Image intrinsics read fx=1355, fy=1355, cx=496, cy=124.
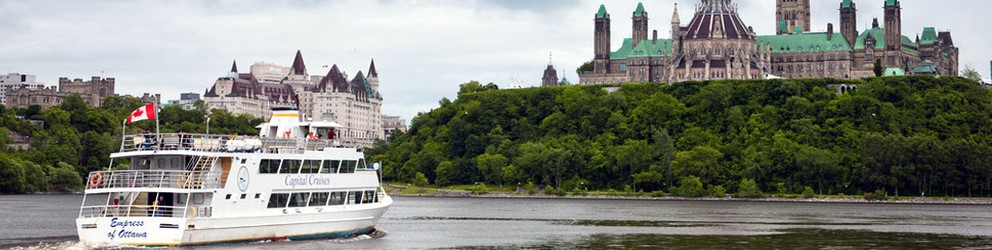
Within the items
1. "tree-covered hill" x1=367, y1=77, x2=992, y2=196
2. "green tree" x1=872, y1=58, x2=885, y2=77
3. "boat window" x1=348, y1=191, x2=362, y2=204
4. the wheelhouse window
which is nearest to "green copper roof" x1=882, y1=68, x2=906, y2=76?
"green tree" x1=872, y1=58, x2=885, y2=77

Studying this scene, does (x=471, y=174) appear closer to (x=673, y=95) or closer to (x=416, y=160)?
(x=416, y=160)

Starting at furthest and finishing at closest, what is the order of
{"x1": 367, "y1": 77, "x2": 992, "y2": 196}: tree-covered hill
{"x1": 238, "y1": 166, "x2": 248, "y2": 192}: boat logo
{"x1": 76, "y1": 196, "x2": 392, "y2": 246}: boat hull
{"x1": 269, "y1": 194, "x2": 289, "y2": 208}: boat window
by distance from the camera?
{"x1": 367, "y1": 77, "x2": 992, "y2": 196}: tree-covered hill < {"x1": 269, "y1": 194, "x2": 289, "y2": 208}: boat window < {"x1": 238, "y1": 166, "x2": 248, "y2": 192}: boat logo < {"x1": 76, "y1": 196, "x2": 392, "y2": 246}: boat hull

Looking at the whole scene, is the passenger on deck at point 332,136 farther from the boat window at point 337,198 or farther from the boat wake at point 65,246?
the boat wake at point 65,246

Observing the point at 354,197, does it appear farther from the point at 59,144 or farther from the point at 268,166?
the point at 59,144

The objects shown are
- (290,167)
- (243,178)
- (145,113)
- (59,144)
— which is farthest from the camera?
(59,144)

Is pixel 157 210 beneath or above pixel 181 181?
beneath

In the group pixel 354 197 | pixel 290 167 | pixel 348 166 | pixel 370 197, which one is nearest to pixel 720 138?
pixel 370 197

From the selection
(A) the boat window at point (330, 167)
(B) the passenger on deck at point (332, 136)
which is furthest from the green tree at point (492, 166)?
(A) the boat window at point (330, 167)

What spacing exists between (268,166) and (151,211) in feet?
17.9

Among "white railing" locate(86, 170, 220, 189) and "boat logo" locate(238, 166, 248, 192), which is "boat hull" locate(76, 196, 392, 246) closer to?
Answer: "boat logo" locate(238, 166, 248, 192)

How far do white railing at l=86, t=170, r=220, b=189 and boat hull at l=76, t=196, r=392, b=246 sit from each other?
179cm

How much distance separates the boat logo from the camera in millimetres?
55938

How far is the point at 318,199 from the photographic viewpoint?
6097 centimetres

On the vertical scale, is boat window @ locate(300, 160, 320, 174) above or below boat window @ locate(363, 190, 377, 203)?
above
